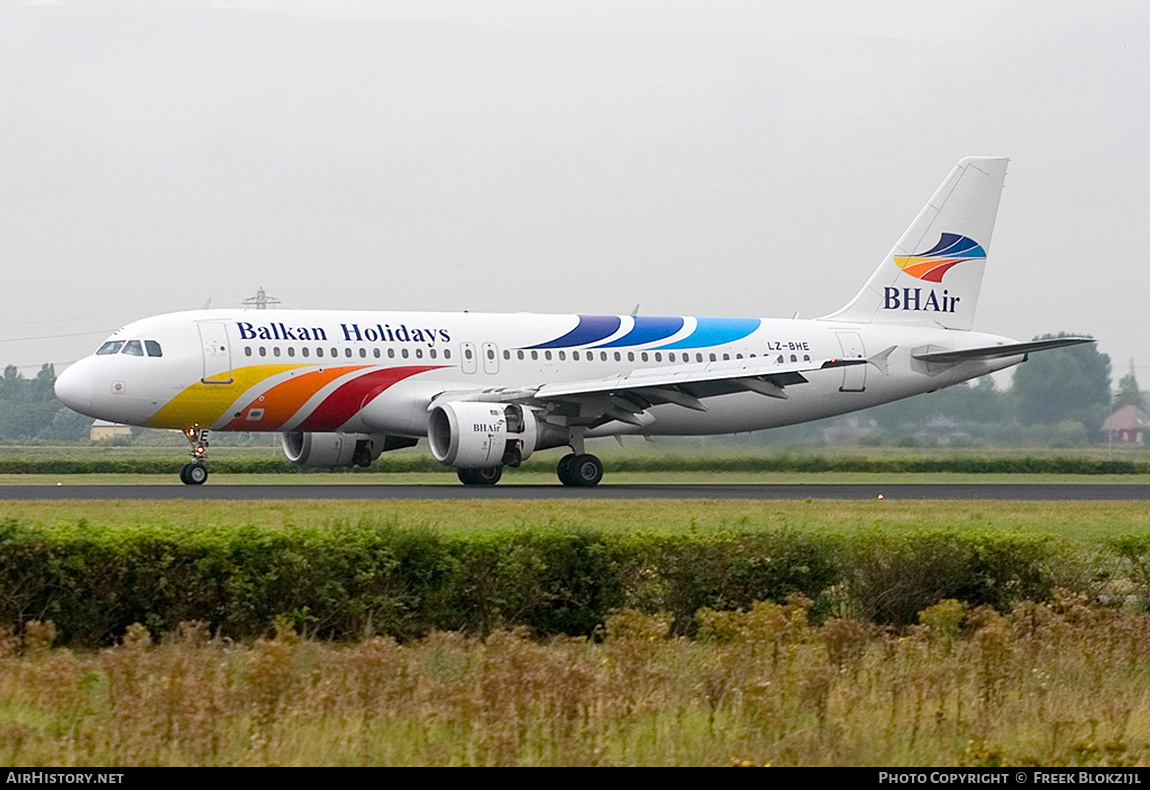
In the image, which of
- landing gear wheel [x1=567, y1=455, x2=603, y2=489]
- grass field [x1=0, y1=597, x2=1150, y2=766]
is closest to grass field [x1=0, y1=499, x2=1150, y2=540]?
landing gear wheel [x1=567, y1=455, x2=603, y2=489]

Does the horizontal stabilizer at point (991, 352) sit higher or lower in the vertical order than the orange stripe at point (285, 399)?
higher

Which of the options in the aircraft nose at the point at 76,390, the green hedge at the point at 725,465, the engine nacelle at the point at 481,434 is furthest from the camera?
the green hedge at the point at 725,465

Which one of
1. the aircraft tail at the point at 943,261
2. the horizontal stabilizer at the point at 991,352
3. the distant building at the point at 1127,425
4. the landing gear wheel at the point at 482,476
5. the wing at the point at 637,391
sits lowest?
the landing gear wheel at the point at 482,476

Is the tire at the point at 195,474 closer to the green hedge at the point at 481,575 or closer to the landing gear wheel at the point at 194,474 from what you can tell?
the landing gear wheel at the point at 194,474

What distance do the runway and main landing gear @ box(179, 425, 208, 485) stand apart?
0.23m

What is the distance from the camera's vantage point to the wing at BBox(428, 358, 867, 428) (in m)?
33.5

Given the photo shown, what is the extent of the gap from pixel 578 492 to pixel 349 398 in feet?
18.0

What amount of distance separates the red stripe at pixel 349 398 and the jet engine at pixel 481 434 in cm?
133

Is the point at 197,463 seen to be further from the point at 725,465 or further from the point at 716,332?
the point at 725,465

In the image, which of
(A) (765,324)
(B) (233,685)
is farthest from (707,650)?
(A) (765,324)

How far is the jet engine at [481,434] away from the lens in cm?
3153

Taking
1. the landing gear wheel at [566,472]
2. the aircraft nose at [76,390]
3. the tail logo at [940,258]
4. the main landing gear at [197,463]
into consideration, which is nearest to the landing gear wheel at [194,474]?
the main landing gear at [197,463]
